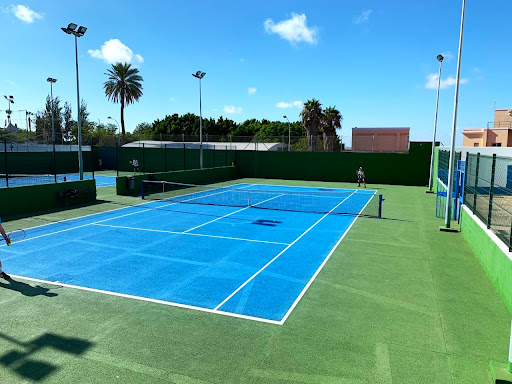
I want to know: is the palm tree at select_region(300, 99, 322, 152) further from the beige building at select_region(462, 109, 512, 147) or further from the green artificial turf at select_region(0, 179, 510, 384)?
the green artificial turf at select_region(0, 179, 510, 384)

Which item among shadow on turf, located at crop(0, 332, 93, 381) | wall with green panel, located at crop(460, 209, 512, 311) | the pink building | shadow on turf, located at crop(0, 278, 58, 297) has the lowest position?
shadow on turf, located at crop(0, 332, 93, 381)

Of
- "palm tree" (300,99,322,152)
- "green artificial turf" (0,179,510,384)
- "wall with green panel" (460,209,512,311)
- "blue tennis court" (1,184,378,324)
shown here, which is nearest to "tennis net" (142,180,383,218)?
"blue tennis court" (1,184,378,324)

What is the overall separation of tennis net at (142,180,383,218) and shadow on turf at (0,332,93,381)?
41.4 feet

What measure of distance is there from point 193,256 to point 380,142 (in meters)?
29.0

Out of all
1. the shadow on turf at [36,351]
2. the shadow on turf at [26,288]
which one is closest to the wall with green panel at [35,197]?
the shadow on turf at [26,288]

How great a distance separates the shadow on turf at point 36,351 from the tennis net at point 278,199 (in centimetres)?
1263

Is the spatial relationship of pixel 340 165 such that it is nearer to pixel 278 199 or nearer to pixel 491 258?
pixel 278 199

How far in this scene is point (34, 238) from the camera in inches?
522

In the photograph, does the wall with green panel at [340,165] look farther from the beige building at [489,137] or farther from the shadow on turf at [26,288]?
the shadow on turf at [26,288]

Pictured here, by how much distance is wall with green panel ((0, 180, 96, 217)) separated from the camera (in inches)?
690

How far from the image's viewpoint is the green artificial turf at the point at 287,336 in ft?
18.1

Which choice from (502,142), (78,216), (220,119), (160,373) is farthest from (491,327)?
(220,119)

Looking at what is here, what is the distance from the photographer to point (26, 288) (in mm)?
8734

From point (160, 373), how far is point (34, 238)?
32.8ft
